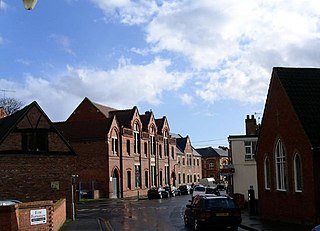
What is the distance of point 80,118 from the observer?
7238 centimetres

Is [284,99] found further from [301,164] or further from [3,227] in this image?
[3,227]

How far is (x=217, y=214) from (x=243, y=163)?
2076cm

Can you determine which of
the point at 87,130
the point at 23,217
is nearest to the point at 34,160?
the point at 23,217

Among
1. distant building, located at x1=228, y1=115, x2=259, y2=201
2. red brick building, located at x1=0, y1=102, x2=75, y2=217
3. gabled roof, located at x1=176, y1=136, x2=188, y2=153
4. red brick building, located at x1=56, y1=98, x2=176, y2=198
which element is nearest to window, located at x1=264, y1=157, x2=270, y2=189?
red brick building, located at x1=0, y1=102, x2=75, y2=217

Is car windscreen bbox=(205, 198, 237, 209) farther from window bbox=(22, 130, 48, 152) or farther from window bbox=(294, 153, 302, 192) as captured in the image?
window bbox=(22, 130, 48, 152)

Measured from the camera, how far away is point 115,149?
6475cm

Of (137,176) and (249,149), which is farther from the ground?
(249,149)

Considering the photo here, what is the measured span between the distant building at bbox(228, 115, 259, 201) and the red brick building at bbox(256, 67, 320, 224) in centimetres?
1369

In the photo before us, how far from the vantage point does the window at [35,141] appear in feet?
101

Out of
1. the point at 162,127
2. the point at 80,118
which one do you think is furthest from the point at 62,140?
the point at 162,127

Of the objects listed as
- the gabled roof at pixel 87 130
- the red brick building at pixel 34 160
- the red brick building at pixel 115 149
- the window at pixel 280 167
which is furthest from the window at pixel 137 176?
the window at pixel 280 167

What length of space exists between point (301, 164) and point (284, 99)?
11.6ft

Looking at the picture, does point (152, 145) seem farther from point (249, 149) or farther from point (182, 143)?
point (249, 149)

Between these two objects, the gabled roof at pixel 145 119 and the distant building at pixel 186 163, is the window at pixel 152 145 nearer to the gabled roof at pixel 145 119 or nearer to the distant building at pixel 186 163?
the gabled roof at pixel 145 119
